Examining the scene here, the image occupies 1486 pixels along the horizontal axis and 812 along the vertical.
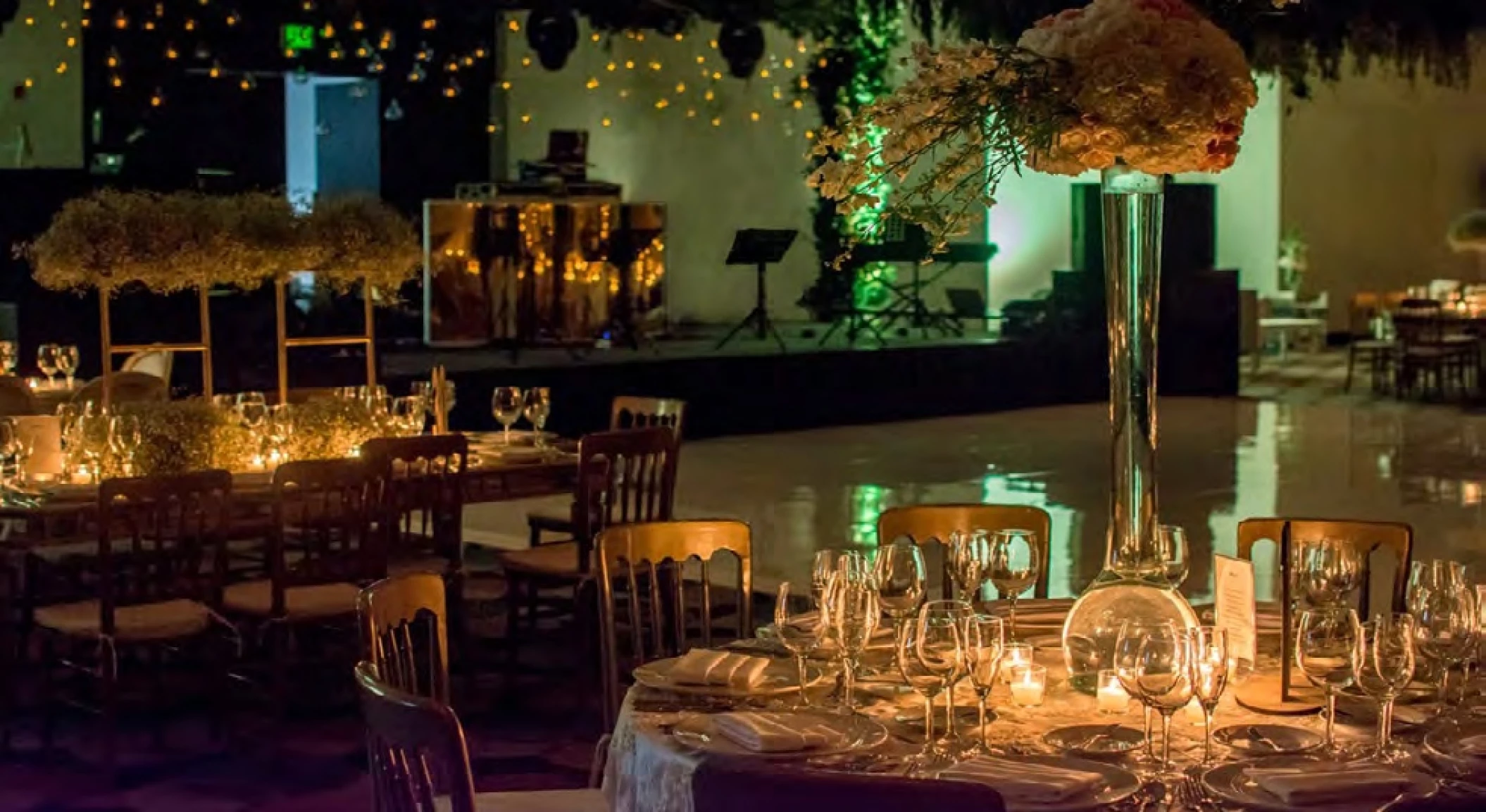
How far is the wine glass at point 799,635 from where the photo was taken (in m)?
3.41

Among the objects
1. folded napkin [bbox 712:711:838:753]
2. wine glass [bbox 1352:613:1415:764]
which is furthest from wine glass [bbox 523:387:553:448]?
wine glass [bbox 1352:613:1415:764]

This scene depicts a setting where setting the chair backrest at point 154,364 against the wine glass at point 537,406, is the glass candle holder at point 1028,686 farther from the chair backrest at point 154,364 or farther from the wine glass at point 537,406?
the chair backrest at point 154,364

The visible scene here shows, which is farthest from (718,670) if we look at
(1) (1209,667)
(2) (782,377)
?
(2) (782,377)

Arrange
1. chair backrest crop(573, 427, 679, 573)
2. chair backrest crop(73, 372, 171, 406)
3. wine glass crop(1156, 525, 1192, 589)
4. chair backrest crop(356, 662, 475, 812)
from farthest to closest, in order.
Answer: chair backrest crop(73, 372, 171, 406)
chair backrest crop(573, 427, 679, 573)
wine glass crop(1156, 525, 1192, 589)
chair backrest crop(356, 662, 475, 812)

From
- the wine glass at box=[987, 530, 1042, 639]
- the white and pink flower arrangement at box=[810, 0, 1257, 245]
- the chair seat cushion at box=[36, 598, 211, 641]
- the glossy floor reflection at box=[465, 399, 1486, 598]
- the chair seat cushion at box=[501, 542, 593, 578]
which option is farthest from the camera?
the glossy floor reflection at box=[465, 399, 1486, 598]

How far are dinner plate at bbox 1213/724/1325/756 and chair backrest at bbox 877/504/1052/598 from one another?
4.32 feet

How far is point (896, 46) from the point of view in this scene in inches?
742

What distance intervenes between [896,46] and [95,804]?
14.4 m

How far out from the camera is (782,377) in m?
15.1

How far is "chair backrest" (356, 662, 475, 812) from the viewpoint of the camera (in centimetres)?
264

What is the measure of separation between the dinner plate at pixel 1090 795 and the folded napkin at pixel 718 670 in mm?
543

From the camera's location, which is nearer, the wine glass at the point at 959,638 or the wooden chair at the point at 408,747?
the wooden chair at the point at 408,747

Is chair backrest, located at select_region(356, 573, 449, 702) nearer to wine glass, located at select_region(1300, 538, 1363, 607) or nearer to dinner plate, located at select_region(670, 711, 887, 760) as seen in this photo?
dinner plate, located at select_region(670, 711, 887, 760)

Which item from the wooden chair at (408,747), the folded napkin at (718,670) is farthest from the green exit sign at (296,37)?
the wooden chair at (408,747)
